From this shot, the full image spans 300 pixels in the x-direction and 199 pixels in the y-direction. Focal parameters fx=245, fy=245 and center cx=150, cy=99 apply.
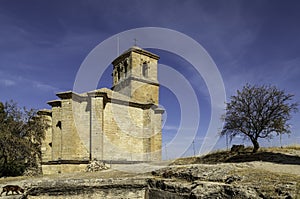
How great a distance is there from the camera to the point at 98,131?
60.1 feet

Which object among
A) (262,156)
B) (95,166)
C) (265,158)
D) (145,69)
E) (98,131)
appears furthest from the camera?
(145,69)

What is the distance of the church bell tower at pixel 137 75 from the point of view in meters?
26.0

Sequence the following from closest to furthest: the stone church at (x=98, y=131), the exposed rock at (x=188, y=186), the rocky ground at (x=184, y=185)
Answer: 1. the exposed rock at (x=188, y=186)
2. the rocky ground at (x=184, y=185)
3. the stone church at (x=98, y=131)

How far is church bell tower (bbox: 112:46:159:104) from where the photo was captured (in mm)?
26031

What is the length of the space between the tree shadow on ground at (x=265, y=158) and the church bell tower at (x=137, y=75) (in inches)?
533

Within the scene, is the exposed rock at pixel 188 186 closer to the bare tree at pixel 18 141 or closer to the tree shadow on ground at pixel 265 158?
the tree shadow on ground at pixel 265 158

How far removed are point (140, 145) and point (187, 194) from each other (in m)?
16.1

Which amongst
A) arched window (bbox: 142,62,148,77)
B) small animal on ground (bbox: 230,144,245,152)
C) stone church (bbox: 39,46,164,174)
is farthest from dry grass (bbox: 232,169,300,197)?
arched window (bbox: 142,62,148,77)

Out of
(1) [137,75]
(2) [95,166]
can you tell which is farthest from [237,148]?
(1) [137,75]

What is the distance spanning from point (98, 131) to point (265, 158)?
1135 cm

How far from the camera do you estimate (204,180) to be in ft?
20.6

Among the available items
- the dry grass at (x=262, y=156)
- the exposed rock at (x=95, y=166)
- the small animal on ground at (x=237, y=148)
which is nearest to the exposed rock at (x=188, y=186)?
the dry grass at (x=262, y=156)

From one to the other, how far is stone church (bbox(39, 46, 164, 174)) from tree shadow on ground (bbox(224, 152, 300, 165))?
8375 millimetres

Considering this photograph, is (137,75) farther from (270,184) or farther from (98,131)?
(270,184)
